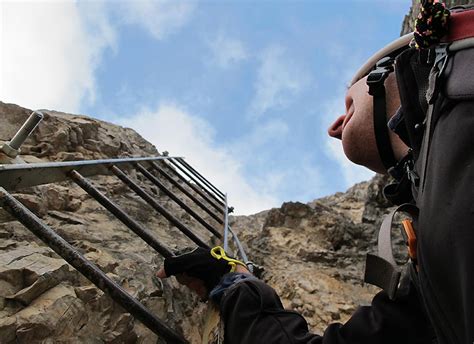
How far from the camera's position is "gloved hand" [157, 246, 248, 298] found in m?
2.44

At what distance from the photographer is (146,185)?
581cm

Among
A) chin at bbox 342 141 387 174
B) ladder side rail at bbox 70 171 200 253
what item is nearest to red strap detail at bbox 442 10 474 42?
chin at bbox 342 141 387 174

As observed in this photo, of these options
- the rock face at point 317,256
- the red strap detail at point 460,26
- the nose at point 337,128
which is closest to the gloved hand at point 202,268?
the nose at point 337,128

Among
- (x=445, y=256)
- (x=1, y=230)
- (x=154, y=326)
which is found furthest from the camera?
(x=1, y=230)

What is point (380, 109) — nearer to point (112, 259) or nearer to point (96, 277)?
point (96, 277)

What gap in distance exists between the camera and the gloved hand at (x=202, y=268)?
96.1 inches

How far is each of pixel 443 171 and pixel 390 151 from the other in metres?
0.72

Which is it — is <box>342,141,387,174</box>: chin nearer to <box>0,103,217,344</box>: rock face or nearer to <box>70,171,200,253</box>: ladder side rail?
<box>70,171,200,253</box>: ladder side rail

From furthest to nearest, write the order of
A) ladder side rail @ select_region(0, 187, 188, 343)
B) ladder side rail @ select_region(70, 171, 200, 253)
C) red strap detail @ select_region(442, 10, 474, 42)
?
ladder side rail @ select_region(70, 171, 200, 253)
ladder side rail @ select_region(0, 187, 188, 343)
red strap detail @ select_region(442, 10, 474, 42)

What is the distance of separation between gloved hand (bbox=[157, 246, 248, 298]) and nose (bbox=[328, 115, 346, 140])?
3.18ft

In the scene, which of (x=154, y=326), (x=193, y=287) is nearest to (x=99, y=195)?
(x=193, y=287)

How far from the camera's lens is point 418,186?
145 centimetres

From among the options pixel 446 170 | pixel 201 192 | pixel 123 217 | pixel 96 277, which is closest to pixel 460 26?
pixel 446 170

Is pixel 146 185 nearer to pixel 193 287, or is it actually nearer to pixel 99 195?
pixel 99 195
